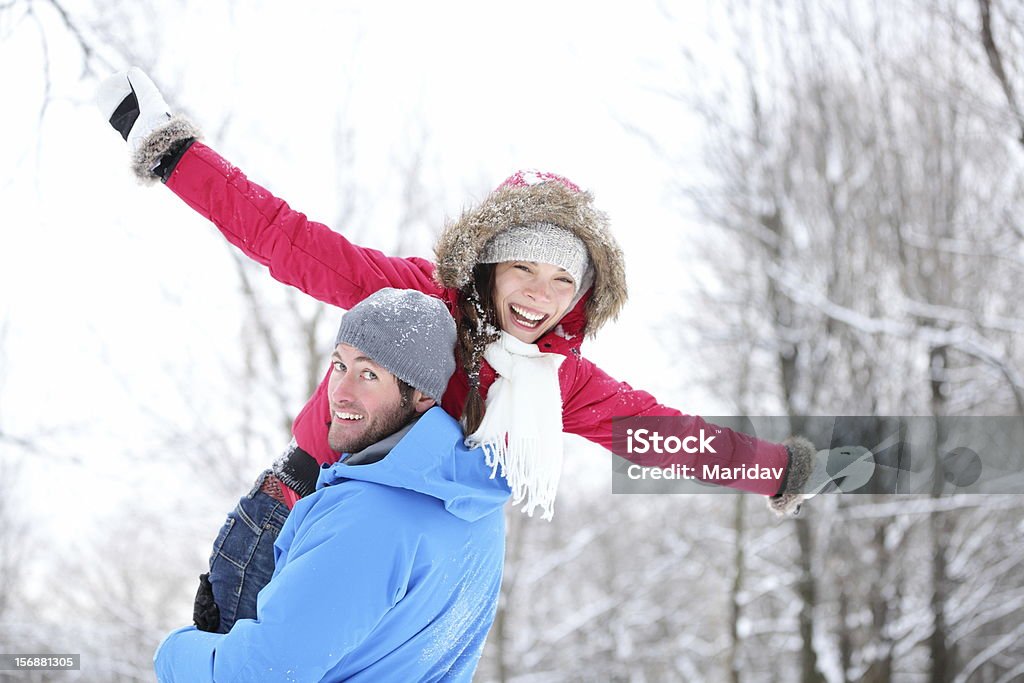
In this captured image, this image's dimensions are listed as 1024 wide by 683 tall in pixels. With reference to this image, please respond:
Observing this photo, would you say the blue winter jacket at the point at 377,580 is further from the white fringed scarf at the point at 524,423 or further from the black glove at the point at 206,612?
the black glove at the point at 206,612

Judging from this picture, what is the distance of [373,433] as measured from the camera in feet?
6.37

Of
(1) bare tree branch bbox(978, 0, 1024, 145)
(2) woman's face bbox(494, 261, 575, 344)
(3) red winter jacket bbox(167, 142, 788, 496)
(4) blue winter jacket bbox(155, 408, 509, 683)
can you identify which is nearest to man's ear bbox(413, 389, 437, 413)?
Result: (4) blue winter jacket bbox(155, 408, 509, 683)

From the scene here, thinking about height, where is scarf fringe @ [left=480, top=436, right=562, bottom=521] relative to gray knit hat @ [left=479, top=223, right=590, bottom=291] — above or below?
below

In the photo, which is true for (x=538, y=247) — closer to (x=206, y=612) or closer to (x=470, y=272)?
(x=470, y=272)

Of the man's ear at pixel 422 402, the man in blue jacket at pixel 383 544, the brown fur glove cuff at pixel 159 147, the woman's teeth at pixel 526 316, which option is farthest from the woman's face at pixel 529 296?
the brown fur glove cuff at pixel 159 147

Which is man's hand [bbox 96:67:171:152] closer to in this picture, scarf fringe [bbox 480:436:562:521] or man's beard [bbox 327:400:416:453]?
man's beard [bbox 327:400:416:453]

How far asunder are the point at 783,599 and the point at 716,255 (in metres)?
4.69

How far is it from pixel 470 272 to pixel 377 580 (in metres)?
0.92

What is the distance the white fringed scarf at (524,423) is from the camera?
2047mm

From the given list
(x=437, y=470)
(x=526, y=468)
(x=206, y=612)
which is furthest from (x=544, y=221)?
(x=206, y=612)

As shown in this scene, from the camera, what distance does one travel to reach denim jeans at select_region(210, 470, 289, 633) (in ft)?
7.12

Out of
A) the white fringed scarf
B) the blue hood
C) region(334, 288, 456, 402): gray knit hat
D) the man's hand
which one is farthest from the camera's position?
the man's hand

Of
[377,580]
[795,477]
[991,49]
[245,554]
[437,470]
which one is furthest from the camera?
[991,49]

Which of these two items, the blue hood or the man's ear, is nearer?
the blue hood
